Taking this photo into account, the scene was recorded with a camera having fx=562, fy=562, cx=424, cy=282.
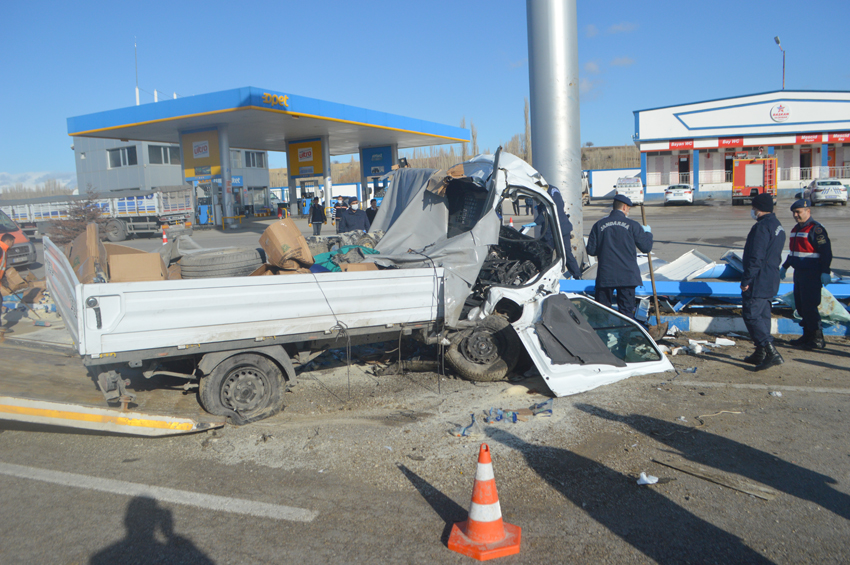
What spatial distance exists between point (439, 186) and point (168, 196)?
937 inches

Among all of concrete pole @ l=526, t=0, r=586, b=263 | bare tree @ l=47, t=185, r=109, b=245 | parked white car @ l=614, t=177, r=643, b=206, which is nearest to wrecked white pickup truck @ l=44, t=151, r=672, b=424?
concrete pole @ l=526, t=0, r=586, b=263

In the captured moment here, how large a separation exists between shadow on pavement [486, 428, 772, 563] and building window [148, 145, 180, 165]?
4585 centimetres

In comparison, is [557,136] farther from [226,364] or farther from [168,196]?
[168,196]

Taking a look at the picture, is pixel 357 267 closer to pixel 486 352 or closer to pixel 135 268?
pixel 486 352

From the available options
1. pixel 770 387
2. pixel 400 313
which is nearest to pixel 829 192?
pixel 770 387

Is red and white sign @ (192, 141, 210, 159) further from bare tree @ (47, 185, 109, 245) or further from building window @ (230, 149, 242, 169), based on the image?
building window @ (230, 149, 242, 169)

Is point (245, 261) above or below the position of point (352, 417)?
above

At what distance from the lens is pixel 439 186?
6.44m

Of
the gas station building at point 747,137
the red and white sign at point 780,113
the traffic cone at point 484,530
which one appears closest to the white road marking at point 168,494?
the traffic cone at point 484,530

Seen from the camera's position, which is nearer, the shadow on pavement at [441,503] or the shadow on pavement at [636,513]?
the shadow on pavement at [636,513]

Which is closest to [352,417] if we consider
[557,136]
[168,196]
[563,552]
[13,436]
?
[563,552]

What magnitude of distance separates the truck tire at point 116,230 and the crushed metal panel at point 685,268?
24.4m

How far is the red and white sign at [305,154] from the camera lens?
105 ft

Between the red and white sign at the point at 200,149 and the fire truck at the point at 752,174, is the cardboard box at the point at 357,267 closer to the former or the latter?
the red and white sign at the point at 200,149
